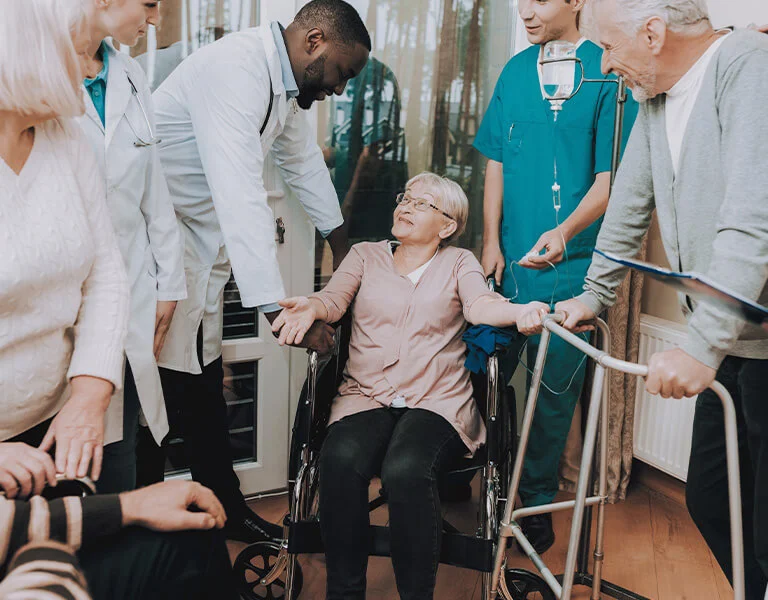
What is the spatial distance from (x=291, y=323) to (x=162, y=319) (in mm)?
317

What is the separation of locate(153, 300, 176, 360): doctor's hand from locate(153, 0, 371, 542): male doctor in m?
0.14

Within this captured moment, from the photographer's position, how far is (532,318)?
5.96 feet

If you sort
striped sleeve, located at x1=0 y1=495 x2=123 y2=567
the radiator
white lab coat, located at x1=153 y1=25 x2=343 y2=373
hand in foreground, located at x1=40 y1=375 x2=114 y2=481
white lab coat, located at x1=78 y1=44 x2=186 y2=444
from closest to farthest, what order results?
→ 1. striped sleeve, located at x1=0 y1=495 x2=123 y2=567
2. hand in foreground, located at x1=40 y1=375 x2=114 y2=481
3. white lab coat, located at x1=78 y1=44 x2=186 y2=444
4. white lab coat, located at x1=153 y1=25 x2=343 y2=373
5. the radiator

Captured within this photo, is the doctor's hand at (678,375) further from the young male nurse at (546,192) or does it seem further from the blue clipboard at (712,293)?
the young male nurse at (546,192)

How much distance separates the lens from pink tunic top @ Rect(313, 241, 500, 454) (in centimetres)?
204

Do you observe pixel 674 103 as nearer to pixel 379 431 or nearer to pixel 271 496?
pixel 379 431

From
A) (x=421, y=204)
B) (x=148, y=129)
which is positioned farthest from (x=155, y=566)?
(x=421, y=204)

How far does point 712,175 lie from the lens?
4.72 feet

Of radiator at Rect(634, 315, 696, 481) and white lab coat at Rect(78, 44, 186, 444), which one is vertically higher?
white lab coat at Rect(78, 44, 186, 444)

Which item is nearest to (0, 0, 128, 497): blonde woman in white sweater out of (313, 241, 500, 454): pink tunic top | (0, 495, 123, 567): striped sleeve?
(0, 495, 123, 567): striped sleeve

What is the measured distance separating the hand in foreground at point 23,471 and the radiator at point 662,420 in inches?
80.8

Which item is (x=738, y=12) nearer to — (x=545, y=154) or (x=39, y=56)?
(x=545, y=154)

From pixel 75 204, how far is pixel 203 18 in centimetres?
127

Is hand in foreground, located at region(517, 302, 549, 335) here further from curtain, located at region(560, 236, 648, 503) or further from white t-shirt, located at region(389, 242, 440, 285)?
curtain, located at region(560, 236, 648, 503)
